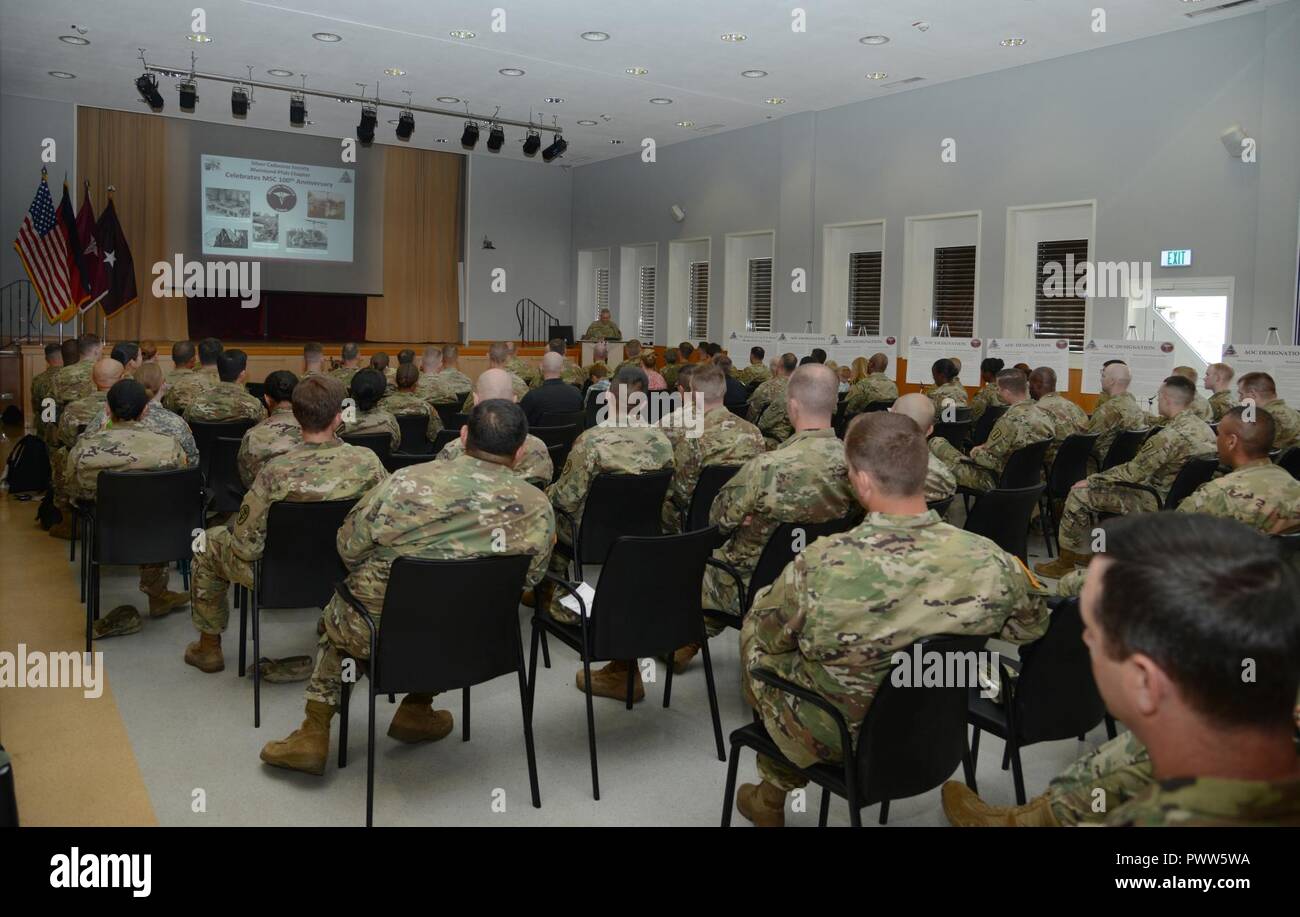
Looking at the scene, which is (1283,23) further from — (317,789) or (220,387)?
(317,789)

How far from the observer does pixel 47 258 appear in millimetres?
11609

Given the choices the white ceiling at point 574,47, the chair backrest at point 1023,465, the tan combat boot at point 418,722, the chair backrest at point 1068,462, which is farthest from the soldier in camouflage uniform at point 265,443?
the white ceiling at point 574,47

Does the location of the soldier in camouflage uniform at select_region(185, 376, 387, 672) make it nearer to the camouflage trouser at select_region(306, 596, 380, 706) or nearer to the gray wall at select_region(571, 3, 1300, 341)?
the camouflage trouser at select_region(306, 596, 380, 706)

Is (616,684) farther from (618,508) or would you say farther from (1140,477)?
(1140,477)

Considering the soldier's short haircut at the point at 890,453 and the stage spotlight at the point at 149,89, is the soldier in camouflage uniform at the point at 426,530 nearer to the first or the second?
the soldier's short haircut at the point at 890,453

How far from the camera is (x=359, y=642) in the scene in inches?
123

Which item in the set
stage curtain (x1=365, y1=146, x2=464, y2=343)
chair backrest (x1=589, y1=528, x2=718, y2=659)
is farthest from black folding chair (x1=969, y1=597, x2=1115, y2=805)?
stage curtain (x1=365, y1=146, x2=464, y2=343)

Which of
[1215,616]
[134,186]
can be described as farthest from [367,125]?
[1215,616]

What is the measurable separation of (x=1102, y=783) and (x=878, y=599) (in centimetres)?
64

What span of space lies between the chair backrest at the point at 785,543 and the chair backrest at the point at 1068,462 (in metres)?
3.43

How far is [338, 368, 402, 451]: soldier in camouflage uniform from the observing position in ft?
18.5

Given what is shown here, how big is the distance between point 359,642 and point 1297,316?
9302 mm

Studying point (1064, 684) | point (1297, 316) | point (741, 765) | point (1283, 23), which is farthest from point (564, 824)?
point (1283, 23)
